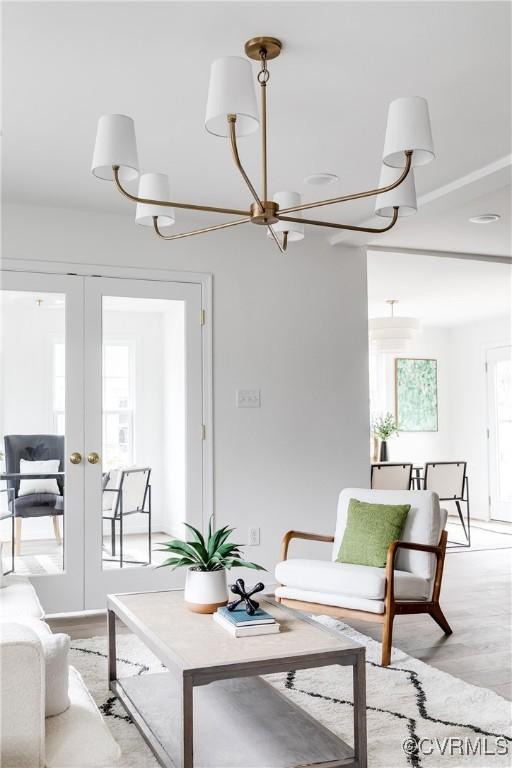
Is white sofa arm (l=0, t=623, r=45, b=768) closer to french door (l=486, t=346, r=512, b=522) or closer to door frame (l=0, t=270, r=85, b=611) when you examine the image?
door frame (l=0, t=270, r=85, b=611)

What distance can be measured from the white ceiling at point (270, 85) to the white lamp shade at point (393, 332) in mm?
3180

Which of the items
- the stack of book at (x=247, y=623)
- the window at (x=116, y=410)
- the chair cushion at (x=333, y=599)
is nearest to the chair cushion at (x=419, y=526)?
the chair cushion at (x=333, y=599)

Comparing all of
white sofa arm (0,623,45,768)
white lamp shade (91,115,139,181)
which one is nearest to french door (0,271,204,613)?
white lamp shade (91,115,139,181)

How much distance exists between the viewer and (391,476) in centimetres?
734

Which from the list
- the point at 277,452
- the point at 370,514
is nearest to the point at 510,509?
the point at 277,452

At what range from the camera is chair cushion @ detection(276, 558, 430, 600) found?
3.60 metres

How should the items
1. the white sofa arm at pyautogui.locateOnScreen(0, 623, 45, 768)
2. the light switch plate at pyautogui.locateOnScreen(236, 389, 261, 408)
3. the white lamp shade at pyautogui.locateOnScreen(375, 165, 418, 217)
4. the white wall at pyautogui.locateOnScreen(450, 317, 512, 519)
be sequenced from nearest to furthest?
the white sofa arm at pyautogui.locateOnScreen(0, 623, 45, 768) → the white lamp shade at pyautogui.locateOnScreen(375, 165, 418, 217) → the light switch plate at pyautogui.locateOnScreen(236, 389, 261, 408) → the white wall at pyautogui.locateOnScreen(450, 317, 512, 519)

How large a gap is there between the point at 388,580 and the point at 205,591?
107 centimetres

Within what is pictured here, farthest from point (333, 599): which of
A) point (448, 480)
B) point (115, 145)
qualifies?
point (448, 480)

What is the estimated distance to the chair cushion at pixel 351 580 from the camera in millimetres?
3604

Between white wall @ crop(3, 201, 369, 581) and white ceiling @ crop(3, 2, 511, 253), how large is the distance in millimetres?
773

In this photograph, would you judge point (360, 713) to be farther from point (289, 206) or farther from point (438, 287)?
point (438, 287)

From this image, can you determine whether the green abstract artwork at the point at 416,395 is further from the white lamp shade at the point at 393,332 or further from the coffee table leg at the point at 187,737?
the coffee table leg at the point at 187,737

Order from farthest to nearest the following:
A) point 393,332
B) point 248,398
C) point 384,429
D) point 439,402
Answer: point 439,402 → point 384,429 → point 393,332 → point 248,398
